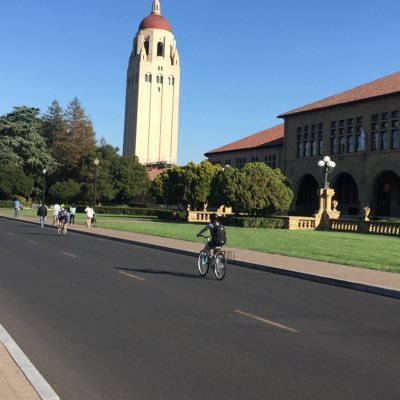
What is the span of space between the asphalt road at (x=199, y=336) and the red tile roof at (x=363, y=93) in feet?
155

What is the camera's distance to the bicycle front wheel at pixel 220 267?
1360 cm

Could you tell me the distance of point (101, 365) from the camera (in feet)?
19.8

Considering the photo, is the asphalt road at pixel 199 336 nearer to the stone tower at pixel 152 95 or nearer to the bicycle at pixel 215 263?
the bicycle at pixel 215 263

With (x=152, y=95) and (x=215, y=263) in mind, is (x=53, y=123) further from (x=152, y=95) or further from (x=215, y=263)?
(x=215, y=263)

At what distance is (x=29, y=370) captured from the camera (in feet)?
18.2

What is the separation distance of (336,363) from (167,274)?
8.39m

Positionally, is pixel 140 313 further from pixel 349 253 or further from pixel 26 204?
pixel 26 204

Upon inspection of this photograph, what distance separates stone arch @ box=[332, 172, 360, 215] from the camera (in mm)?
64244

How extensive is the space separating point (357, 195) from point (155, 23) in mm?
81063

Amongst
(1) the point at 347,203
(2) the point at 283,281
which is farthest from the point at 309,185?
(2) the point at 283,281

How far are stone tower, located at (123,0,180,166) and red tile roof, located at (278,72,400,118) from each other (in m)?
60.5

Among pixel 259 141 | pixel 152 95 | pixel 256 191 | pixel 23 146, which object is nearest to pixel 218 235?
pixel 256 191

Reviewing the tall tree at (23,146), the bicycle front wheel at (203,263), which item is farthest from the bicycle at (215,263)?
the tall tree at (23,146)

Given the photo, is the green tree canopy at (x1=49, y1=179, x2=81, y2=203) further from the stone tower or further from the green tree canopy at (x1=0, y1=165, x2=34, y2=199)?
the stone tower
